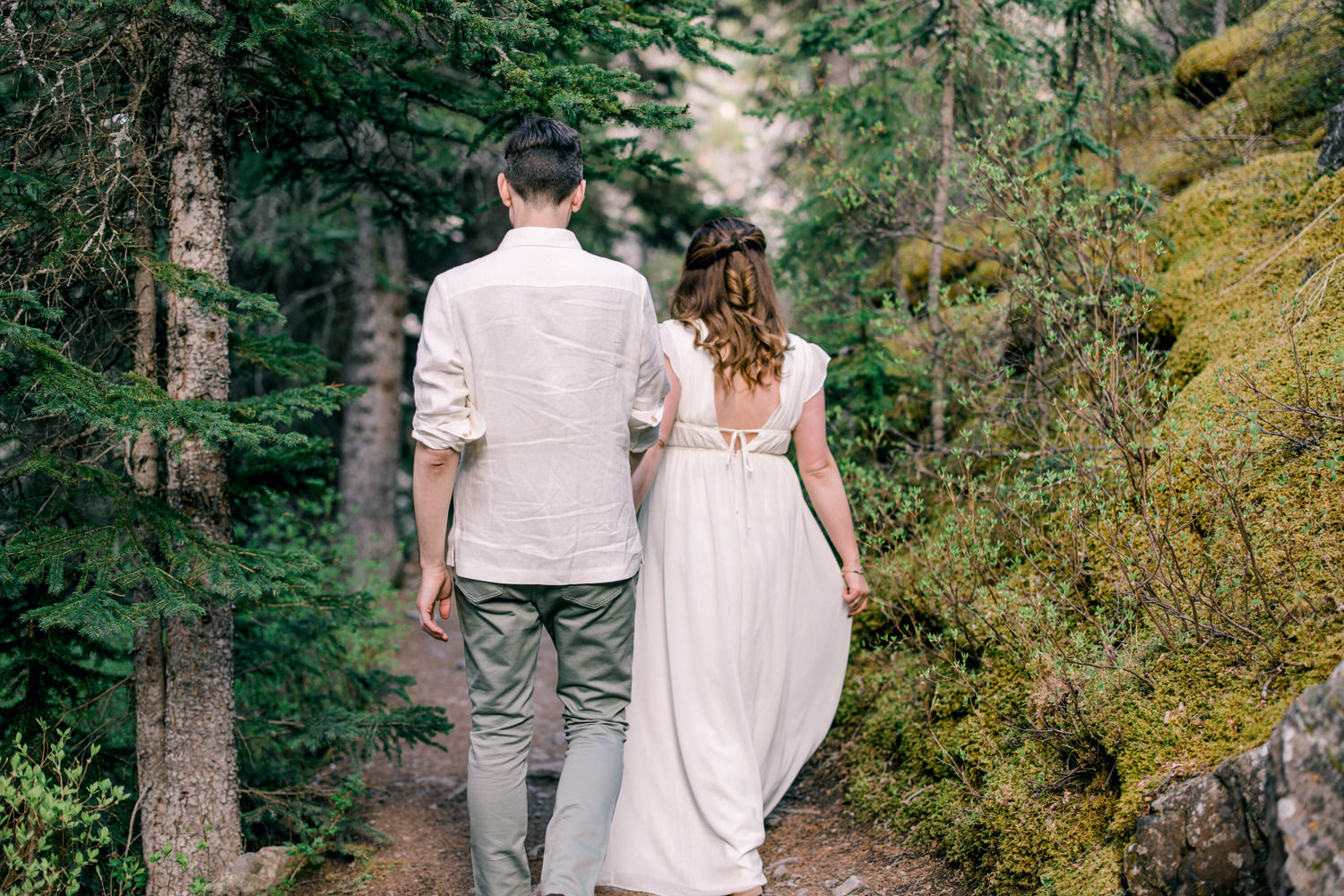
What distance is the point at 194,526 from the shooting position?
3.56m

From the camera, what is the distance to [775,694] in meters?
3.56

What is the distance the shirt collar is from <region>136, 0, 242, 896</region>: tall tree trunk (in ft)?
4.89

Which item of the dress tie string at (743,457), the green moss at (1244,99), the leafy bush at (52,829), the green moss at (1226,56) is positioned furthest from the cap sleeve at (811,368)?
the green moss at (1226,56)

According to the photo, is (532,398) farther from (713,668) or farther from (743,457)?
Result: (713,668)

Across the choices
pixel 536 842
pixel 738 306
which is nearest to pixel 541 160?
pixel 738 306

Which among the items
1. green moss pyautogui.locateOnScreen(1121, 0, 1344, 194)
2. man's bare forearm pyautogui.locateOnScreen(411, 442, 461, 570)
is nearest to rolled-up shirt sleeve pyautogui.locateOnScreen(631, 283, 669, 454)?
man's bare forearm pyautogui.locateOnScreen(411, 442, 461, 570)

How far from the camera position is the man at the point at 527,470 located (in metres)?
2.77

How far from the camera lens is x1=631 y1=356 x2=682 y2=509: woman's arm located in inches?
130

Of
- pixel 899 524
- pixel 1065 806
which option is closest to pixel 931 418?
pixel 899 524

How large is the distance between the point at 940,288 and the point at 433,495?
3193 millimetres

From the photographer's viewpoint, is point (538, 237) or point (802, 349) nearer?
point (538, 237)

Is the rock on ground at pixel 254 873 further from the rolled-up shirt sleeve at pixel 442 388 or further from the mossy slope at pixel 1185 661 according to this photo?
the mossy slope at pixel 1185 661

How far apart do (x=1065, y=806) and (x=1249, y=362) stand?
1.96 meters

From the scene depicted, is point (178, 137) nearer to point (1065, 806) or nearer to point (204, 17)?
point (204, 17)
